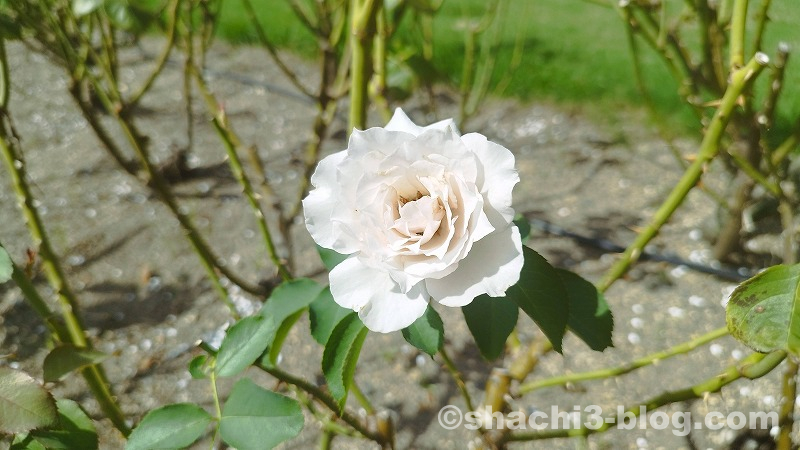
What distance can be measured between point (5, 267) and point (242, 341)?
233 millimetres

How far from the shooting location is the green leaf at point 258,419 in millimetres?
578

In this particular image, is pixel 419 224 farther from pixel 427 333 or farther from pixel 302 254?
pixel 302 254

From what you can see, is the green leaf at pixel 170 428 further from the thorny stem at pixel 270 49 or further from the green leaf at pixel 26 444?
the thorny stem at pixel 270 49

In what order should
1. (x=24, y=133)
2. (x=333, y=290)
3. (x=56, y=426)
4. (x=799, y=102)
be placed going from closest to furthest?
(x=333, y=290) < (x=56, y=426) < (x=799, y=102) < (x=24, y=133)

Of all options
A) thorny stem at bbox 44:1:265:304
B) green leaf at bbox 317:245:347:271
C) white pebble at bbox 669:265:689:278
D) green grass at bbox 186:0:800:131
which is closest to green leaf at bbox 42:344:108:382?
green leaf at bbox 317:245:347:271

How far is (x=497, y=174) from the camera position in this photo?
50 cm

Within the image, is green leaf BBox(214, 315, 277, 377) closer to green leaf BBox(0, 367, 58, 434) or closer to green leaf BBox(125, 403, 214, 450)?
green leaf BBox(125, 403, 214, 450)

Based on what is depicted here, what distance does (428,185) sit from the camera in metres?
0.51

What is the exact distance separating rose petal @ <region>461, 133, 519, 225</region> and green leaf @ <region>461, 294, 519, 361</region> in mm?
151

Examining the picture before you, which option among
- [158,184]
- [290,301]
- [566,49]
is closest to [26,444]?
[290,301]

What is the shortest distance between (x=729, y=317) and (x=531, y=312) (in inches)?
7.0

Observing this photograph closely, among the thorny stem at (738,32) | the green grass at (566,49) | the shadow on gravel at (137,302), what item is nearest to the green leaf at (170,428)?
the thorny stem at (738,32)

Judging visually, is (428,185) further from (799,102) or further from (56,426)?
(799,102)

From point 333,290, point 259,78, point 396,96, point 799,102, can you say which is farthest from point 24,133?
point 799,102
